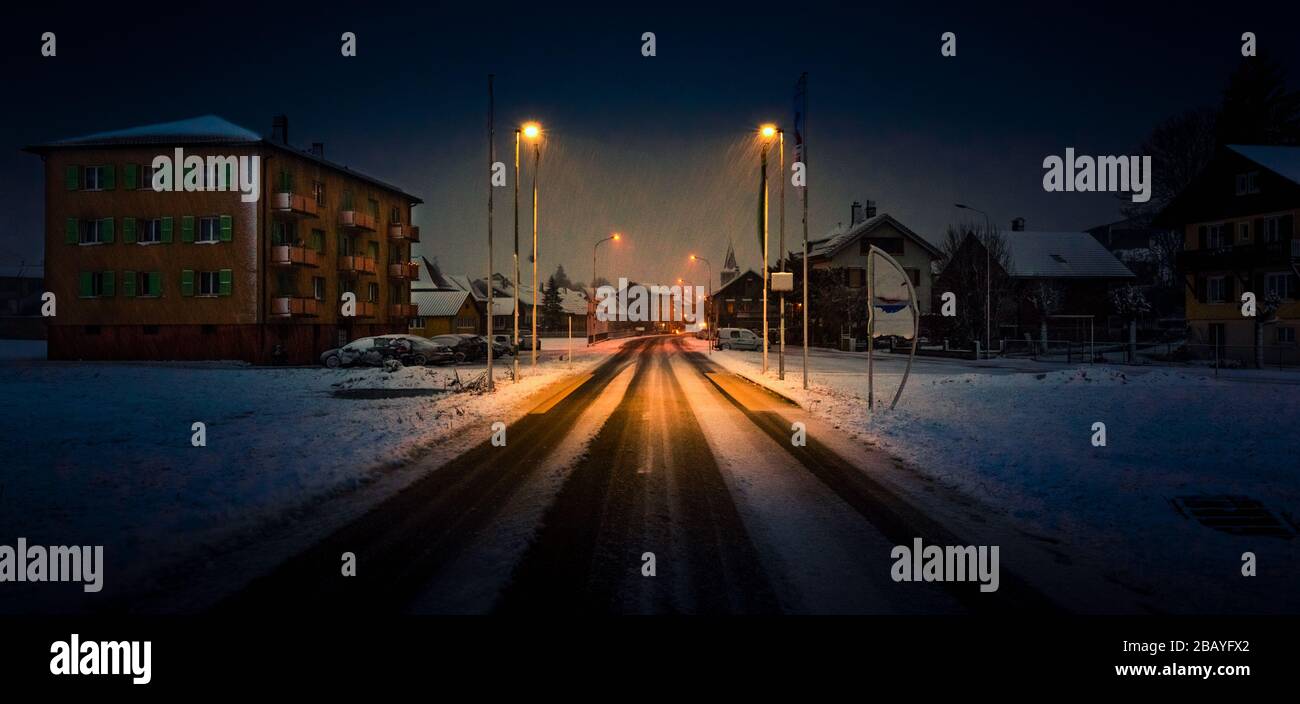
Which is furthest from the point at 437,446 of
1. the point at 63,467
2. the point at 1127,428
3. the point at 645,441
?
the point at 1127,428

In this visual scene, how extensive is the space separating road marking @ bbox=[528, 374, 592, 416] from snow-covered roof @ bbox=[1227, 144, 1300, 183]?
35.2 meters

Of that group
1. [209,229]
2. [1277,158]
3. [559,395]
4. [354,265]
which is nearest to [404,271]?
[354,265]

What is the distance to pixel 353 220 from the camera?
42812 millimetres

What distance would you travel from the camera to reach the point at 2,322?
219 feet

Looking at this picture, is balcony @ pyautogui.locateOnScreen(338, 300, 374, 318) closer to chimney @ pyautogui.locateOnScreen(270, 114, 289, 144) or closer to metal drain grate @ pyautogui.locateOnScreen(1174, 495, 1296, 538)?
chimney @ pyautogui.locateOnScreen(270, 114, 289, 144)

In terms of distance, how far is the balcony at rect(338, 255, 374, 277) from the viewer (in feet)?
139

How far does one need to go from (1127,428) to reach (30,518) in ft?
49.8

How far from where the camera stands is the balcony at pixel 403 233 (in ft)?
158

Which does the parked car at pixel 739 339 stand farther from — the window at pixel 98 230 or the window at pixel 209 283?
the window at pixel 98 230

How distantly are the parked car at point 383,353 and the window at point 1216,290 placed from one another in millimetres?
40328

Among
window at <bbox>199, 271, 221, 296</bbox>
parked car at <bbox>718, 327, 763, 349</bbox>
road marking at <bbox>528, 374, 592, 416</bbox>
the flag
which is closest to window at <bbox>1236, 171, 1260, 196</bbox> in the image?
the flag

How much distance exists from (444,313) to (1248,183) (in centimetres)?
5936

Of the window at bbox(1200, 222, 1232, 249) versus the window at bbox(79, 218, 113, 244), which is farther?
the window at bbox(1200, 222, 1232, 249)
